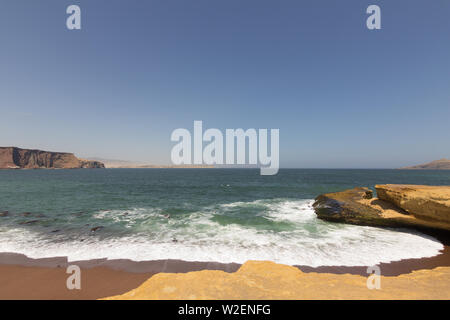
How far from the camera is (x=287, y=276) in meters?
5.51

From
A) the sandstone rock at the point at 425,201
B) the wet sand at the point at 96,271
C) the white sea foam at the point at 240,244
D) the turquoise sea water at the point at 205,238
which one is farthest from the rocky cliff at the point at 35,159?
the sandstone rock at the point at 425,201

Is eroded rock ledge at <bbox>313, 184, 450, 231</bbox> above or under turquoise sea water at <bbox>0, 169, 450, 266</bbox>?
above

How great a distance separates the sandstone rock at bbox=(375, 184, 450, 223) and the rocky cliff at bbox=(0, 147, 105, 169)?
246 metres

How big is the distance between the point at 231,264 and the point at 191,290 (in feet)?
13.4

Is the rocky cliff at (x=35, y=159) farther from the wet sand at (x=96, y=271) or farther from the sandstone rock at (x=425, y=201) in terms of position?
the sandstone rock at (x=425, y=201)

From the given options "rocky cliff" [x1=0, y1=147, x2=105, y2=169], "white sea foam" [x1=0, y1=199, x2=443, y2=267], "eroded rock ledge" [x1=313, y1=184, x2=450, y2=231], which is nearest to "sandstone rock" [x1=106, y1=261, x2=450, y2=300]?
"white sea foam" [x1=0, y1=199, x2=443, y2=267]

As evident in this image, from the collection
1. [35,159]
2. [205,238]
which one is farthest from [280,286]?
[35,159]

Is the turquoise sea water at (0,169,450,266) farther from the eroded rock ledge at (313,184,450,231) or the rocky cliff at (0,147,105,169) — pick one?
the rocky cliff at (0,147,105,169)

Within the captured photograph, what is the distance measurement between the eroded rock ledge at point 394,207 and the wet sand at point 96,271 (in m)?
3.15

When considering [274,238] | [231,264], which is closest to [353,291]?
[231,264]

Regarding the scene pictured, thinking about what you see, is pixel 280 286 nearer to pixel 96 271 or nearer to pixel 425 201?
pixel 96 271

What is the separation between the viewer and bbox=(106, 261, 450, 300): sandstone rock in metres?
4.41

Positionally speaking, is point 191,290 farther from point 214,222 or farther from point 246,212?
point 246,212

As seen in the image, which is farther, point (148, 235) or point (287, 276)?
point (148, 235)
